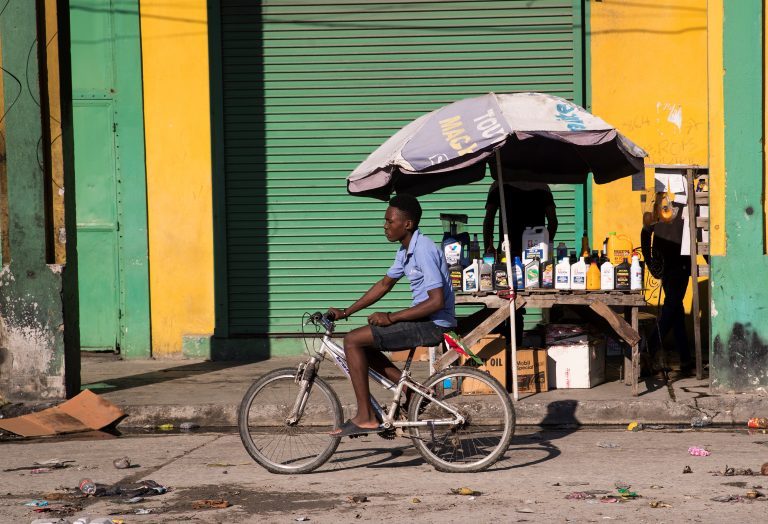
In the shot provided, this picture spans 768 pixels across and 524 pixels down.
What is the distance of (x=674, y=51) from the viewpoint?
1245 centimetres

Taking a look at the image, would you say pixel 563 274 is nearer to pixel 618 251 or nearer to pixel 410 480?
pixel 618 251

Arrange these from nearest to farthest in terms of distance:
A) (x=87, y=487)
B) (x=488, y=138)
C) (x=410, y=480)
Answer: (x=87, y=487)
(x=410, y=480)
(x=488, y=138)

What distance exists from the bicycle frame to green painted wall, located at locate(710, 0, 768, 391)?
11.0ft

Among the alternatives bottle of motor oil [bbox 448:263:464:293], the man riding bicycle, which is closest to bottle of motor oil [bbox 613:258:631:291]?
bottle of motor oil [bbox 448:263:464:293]

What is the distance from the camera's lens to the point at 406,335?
7352mm

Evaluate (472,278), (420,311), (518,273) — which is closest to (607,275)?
(518,273)

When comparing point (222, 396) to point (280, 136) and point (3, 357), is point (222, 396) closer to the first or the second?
point (3, 357)

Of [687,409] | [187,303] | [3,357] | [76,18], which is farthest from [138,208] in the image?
[687,409]

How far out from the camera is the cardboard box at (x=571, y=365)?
396 inches

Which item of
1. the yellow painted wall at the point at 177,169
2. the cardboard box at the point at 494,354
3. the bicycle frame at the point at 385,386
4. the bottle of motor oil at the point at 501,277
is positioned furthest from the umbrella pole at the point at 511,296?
the yellow painted wall at the point at 177,169

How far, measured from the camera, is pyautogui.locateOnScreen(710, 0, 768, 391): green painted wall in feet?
31.2

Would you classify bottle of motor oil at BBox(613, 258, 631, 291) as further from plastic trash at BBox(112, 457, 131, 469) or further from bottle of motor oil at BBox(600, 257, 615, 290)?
plastic trash at BBox(112, 457, 131, 469)

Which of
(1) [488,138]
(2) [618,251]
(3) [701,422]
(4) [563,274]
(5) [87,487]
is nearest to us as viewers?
(5) [87,487]

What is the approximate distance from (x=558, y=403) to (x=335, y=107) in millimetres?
4958
